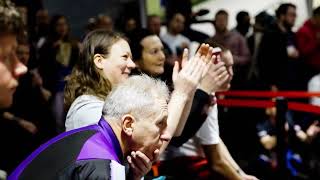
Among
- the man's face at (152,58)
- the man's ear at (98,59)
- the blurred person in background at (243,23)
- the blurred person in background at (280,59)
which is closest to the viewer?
the man's ear at (98,59)

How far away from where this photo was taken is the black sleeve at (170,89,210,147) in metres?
3.19

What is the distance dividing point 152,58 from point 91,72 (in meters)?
0.85

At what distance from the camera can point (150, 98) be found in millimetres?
2271

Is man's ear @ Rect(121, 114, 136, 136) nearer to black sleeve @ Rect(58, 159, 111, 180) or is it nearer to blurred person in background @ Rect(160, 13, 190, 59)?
black sleeve @ Rect(58, 159, 111, 180)

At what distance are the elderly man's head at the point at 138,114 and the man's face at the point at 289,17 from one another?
497 centimetres

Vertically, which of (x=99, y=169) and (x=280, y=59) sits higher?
(x=99, y=169)

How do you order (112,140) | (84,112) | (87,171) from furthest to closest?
(84,112), (112,140), (87,171)

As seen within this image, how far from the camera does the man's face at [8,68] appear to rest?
1571 millimetres

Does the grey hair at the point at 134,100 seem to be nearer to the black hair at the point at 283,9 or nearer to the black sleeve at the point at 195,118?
the black sleeve at the point at 195,118

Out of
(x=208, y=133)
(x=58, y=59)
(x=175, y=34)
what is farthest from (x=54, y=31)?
(x=208, y=133)

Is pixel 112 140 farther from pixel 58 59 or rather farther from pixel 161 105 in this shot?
pixel 58 59

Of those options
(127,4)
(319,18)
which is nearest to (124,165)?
(319,18)

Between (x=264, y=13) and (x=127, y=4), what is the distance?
6.33 ft

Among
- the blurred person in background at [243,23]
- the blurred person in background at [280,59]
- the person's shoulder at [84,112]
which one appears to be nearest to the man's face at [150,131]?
the person's shoulder at [84,112]
